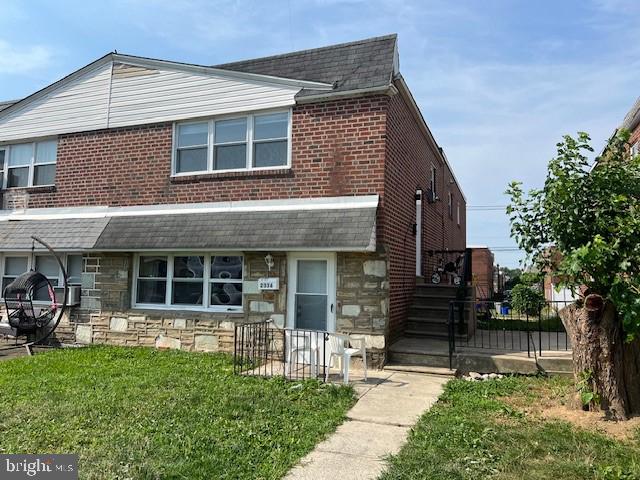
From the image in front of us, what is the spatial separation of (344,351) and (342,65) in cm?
580

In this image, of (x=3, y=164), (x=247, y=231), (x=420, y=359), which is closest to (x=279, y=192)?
(x=247, y=231)

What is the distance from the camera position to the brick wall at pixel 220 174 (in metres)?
9.11

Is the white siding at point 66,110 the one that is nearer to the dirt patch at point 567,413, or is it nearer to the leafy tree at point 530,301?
the leafy tree at point 530,301

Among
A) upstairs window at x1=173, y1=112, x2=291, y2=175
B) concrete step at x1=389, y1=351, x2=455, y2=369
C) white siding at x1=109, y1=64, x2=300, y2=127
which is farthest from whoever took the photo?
white siding at x1=109, y1=64, x2=300, y2=127

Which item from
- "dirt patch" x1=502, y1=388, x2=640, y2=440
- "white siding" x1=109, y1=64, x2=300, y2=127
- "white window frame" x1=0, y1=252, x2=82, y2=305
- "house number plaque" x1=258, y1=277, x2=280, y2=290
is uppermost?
"white siding" x1=109, y1=64, x2=300, y2=127

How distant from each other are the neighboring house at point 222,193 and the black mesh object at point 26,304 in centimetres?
47

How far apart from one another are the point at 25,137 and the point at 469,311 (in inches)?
472

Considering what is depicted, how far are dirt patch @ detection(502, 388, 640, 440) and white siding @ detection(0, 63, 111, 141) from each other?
10.8 m

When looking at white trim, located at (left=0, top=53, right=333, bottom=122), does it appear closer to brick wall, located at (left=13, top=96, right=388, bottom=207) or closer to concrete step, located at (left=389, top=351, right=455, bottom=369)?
brick wall, located at (left=13, top=96, right=388, bottom=207)

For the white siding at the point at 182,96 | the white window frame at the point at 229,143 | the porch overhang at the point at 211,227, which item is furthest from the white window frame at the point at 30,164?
the white window frame at the point at 229,143

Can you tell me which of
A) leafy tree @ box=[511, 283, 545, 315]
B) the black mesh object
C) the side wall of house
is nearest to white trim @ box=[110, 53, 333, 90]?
the side wall of house

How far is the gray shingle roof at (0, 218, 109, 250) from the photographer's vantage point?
10.7m

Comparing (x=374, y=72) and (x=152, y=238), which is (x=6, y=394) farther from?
(x=374, y=72)

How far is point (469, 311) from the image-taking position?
34.2 feet
